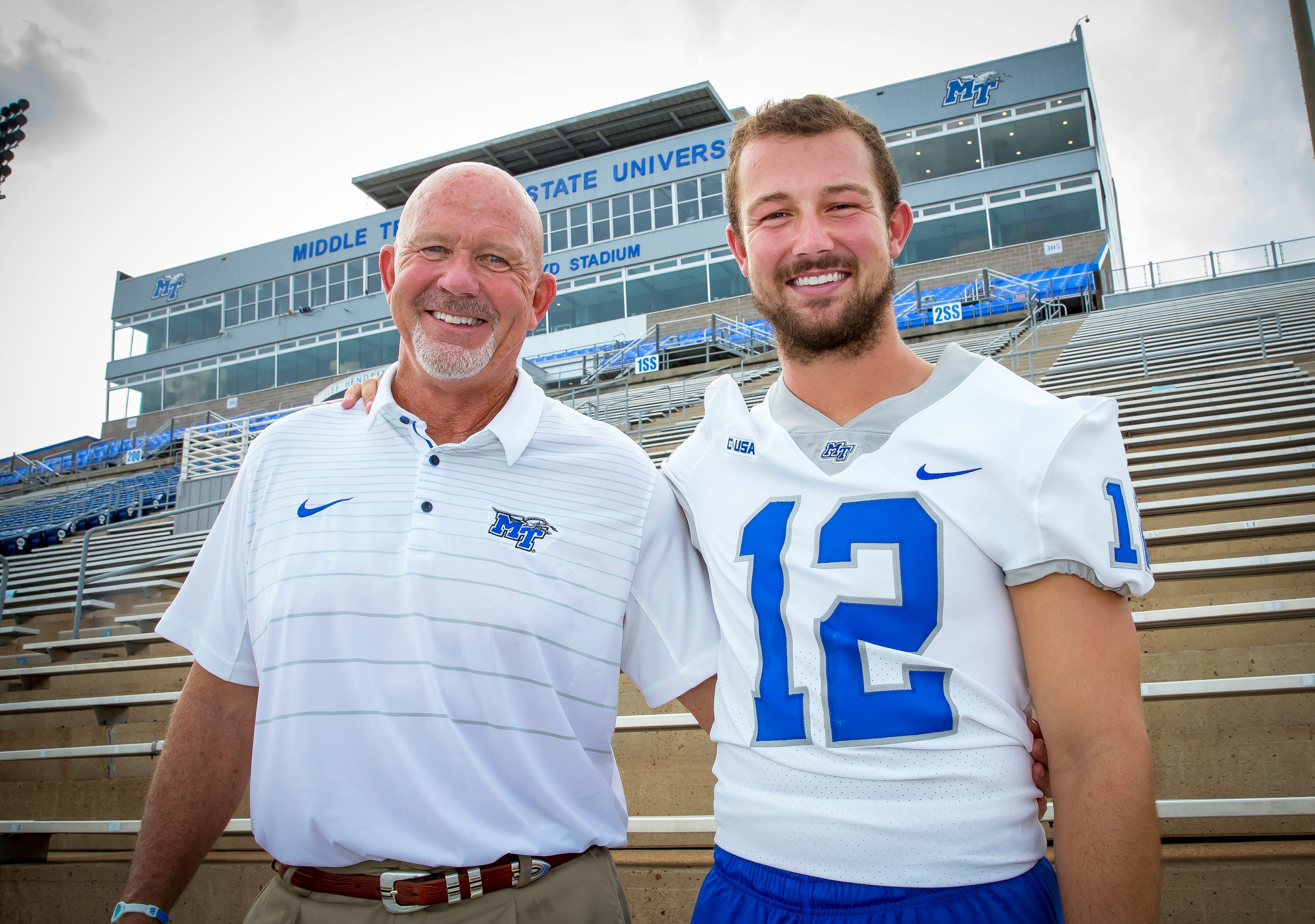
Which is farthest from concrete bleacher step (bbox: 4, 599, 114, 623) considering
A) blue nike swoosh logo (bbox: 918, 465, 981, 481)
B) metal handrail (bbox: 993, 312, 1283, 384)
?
metal handrail (bbox: 993, 312, 1283, 384)

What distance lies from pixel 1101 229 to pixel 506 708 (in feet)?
82.1

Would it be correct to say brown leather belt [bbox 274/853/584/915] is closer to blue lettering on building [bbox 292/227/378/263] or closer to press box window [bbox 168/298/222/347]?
blue lettering on building [bbox 292/227/378/263]

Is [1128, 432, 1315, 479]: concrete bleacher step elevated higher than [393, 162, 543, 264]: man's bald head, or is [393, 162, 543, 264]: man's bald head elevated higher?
[393, 162, 543, 264]: man's bald head

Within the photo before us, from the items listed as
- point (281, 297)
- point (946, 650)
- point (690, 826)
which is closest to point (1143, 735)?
point (946, 650)

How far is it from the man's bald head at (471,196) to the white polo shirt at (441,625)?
1.47 feet

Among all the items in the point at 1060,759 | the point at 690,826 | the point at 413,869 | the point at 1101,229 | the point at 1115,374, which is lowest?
the point at 690,826

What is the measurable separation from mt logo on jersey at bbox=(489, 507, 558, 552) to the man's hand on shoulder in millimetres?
508

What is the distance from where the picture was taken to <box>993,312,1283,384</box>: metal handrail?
29.4 ft

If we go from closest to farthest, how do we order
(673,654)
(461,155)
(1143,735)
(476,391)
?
(1143,735) < (673,654) < (476,391) < (461,155)

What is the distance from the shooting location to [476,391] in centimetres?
190

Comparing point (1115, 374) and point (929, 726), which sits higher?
point (1115, 374)

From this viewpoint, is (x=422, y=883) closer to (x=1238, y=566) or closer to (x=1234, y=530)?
(x=1238, y=566)

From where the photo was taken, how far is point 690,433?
7285mm

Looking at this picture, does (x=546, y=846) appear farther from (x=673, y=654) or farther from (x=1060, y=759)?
(x=1060, y=759)
